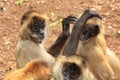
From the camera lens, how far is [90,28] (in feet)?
27.5

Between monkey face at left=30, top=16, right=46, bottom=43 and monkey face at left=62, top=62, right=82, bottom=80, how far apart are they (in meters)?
1.23

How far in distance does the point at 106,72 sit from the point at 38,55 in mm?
1201

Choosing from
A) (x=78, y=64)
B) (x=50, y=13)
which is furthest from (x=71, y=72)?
(x=50, y=13)

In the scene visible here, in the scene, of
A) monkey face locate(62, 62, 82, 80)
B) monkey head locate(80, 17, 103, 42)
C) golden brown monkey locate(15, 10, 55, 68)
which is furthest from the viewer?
golden brown monkey locate(15, 10, 55, 68)

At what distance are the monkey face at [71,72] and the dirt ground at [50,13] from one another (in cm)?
338

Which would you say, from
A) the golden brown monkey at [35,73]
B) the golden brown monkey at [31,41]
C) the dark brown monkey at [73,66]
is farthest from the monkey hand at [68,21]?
the golden brown monkey at [35,73]

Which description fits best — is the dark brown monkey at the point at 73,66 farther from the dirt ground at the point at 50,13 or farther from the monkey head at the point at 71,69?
the dirt ground at the point at 50,13

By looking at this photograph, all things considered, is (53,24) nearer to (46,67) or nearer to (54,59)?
(54,59)

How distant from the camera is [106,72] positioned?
8.66 m

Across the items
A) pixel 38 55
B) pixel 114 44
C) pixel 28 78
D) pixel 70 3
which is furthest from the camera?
pixel 70 3

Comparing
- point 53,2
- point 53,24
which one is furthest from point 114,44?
point 53,2

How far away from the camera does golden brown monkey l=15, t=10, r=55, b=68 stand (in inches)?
350

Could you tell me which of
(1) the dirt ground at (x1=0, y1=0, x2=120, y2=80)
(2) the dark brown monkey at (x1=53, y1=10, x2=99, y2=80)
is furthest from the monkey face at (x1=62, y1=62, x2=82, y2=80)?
(1) the dirt ground at (x1=0, y1=0, x2=120, y2=80)

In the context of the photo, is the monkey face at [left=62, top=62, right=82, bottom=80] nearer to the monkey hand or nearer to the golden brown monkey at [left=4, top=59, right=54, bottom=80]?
the golden brown monkey at [left=4, top=59, right=54, bottom=80]
